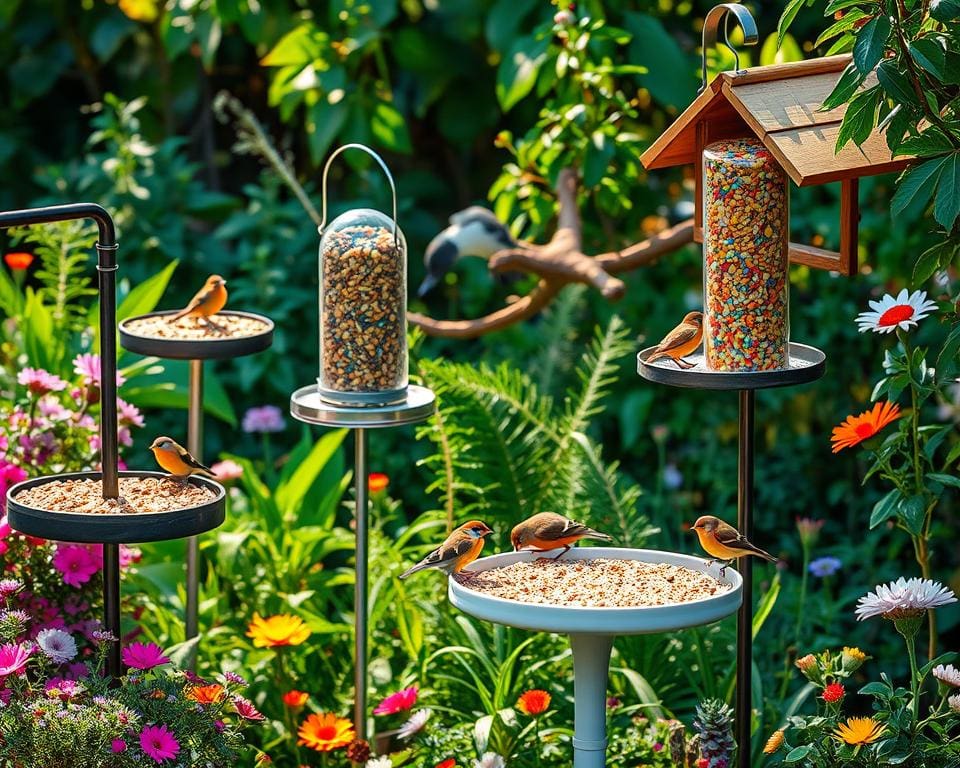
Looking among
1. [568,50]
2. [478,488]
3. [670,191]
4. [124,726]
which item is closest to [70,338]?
[478,488]

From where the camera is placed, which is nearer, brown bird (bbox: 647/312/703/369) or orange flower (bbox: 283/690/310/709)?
brown bird (bbox: 647/312/703/369)

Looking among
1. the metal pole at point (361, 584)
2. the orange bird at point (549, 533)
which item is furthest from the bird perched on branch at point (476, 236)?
the orange bird at point (549, 533)

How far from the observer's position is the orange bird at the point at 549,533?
2.51m

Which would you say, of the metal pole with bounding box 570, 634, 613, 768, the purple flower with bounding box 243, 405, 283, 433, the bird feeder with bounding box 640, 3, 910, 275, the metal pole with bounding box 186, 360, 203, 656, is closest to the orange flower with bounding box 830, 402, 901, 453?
the bird feeder with bounding box 640, 3, 910, 275

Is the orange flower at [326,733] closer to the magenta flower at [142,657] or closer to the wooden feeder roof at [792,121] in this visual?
the magenta flower at [142,657]

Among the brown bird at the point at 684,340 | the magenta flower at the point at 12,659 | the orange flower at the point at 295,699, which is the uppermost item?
the brown bird at the point at 684,340

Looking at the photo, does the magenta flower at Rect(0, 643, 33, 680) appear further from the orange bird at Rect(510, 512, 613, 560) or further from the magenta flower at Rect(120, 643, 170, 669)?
the orange bird at Rect(510, 512, 613, 560)

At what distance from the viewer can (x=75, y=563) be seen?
2.89 metres

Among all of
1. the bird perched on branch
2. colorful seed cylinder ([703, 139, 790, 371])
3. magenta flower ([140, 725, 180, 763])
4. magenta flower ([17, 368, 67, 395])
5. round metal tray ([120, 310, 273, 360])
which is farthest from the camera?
the bird perched on branch

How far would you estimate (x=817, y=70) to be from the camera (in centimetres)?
266

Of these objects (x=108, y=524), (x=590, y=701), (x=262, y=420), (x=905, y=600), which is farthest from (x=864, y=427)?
(x=262, y=420)

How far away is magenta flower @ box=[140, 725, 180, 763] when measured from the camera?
239 centimetres

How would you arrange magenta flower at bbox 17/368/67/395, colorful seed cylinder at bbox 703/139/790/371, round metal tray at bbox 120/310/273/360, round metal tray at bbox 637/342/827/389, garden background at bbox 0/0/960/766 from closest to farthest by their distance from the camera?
round metal tray at bbox 637/342/827/389
colorful seed cylinder at bbox 703/139/790/371
round metal tray at bbox 120/310/273/360
magenta flower at bbox 17/368/67/395
garden background at bbox 0/0/960/766

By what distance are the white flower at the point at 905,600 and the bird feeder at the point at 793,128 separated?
0.59m
